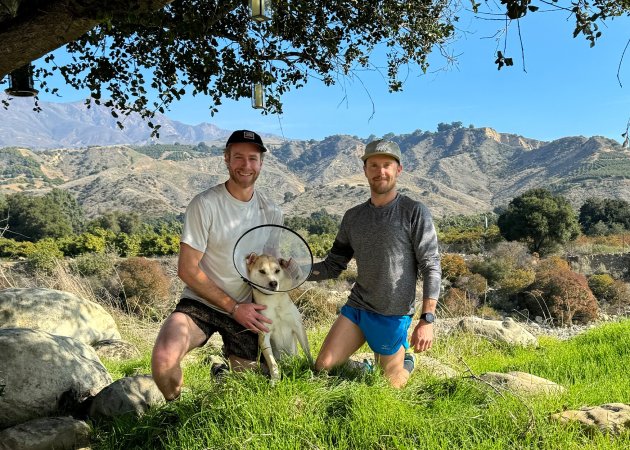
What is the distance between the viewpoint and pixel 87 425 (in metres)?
3.87

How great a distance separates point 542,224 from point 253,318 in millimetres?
29519

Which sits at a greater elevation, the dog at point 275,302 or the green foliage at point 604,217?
the dog at point 275,302

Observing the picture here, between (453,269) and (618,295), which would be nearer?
(618,295)

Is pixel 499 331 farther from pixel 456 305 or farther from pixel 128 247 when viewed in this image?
pixel 128 247

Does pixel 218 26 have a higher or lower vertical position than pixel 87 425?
higher

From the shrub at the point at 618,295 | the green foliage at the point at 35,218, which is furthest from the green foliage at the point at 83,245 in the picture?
the shrub at the point at 618,295

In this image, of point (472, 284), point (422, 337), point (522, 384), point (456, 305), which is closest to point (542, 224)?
point (472, 284)

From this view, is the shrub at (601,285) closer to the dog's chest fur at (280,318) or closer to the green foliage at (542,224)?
the green foliage at (542,224)

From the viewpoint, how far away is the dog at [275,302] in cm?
369

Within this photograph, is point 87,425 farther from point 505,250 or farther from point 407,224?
point 505,250

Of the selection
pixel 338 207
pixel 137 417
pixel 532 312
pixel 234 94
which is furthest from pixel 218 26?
pixel 338 207

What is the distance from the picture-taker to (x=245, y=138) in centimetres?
390

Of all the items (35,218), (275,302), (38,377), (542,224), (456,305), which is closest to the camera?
(275,302)

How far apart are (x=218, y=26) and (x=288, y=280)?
127 inches
